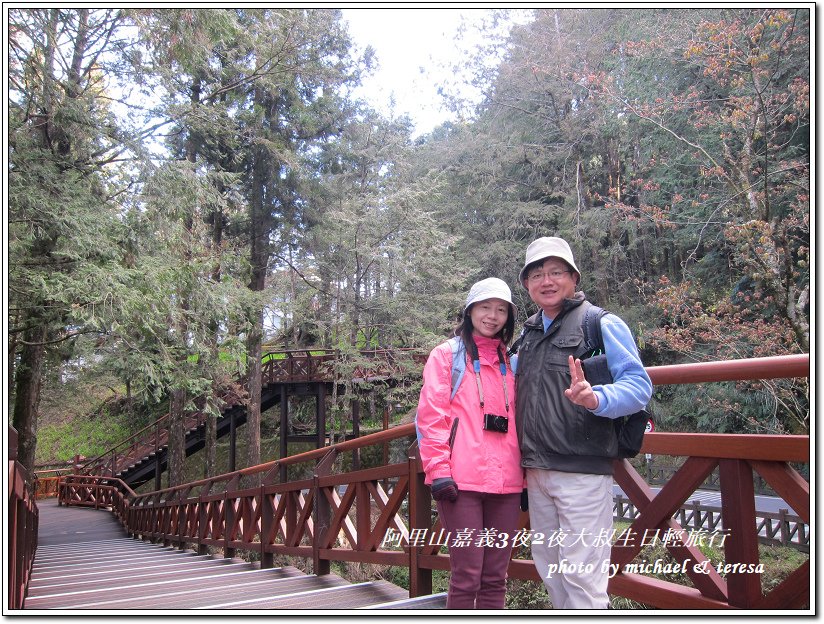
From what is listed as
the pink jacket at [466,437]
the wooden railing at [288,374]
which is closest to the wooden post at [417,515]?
the pink jacket at [466,437]

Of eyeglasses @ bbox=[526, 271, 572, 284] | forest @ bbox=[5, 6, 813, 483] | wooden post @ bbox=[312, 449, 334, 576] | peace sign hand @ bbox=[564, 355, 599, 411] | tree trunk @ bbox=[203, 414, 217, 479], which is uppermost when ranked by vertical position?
forest @ bbox=[5, 6, 813, 483]

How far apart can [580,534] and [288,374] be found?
1721 cm

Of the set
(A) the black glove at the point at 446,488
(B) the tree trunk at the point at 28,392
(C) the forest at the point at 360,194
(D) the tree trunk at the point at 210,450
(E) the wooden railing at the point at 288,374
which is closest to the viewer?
(A) the black glove at the point at 446,488

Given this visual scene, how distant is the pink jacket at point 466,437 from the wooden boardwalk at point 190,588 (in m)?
1.01

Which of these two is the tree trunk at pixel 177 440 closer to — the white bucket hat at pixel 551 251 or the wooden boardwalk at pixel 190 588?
the wooden boardwalk at pixel 190 588

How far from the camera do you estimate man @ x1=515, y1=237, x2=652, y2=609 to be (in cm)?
207

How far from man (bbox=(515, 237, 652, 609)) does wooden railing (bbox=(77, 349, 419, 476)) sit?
12332 mm

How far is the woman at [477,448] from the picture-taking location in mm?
2342

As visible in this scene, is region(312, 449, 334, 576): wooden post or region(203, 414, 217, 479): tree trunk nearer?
region(312, 449, 334, 576): wooden post

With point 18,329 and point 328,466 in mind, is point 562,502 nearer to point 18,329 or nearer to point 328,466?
point 328,466

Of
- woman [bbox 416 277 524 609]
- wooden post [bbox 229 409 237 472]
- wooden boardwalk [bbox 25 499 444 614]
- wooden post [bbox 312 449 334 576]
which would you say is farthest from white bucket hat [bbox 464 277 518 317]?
wooden post [bbox 229 409 237 472]

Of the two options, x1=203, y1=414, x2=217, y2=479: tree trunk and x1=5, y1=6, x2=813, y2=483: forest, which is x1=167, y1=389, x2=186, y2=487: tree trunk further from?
x1=203, y1=414, x2=217, y2=479: tree trunk

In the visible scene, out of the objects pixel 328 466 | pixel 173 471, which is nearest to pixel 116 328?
pixel 328 466

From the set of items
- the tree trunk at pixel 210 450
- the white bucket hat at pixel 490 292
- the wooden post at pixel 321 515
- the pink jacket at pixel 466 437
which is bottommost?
the tree trunk at pixel 210 450
